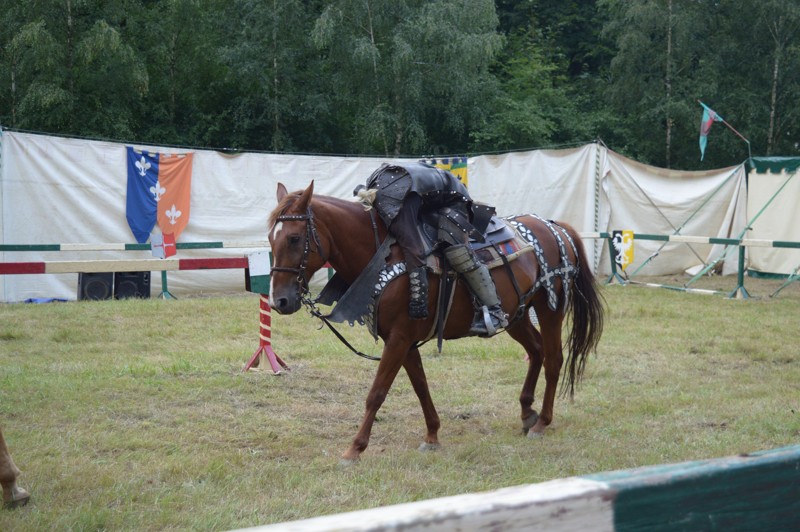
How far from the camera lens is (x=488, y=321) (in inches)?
200

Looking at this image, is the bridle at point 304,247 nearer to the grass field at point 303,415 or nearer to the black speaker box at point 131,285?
the grass field at point 303,415

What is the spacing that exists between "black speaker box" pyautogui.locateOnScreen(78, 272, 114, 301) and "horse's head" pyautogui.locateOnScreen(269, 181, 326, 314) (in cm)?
803

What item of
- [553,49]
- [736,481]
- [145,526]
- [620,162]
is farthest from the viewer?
[553,49]

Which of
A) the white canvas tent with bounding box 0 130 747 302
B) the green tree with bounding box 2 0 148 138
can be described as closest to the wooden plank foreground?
the white canvas tent with bounding box 0 130 747 302

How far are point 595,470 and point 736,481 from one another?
337cm

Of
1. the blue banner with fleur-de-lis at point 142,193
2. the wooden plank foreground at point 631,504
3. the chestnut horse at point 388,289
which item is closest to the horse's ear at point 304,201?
the chestnut horse at point 388,289

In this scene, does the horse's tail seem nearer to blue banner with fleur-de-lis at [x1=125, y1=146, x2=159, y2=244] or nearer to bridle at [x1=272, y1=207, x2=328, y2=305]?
bridle at [x1=272, y1=207, x2=328, y2=305]

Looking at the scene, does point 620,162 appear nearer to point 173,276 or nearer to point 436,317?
point 173,276

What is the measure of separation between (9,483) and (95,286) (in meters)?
8.52

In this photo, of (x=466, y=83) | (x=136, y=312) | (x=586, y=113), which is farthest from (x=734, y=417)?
(x=586, y=113)

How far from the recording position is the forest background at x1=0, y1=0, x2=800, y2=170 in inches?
724

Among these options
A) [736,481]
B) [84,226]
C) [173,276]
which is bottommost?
[173,276]

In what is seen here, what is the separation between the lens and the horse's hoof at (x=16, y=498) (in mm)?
3812

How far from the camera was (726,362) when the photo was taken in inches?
315
